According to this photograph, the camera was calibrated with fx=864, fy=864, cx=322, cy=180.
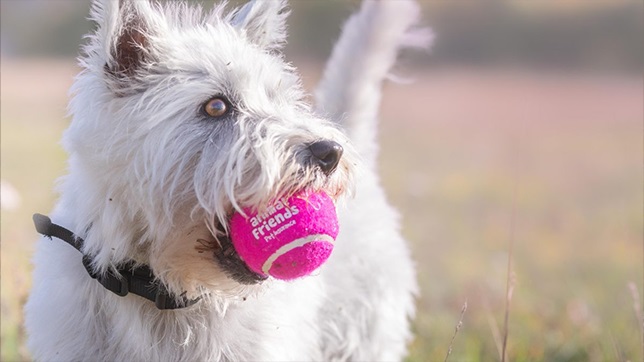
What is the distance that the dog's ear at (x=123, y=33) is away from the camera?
3.24 metres

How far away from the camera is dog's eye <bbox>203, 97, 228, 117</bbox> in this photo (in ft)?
11.0

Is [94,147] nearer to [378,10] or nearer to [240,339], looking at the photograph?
[240,339]

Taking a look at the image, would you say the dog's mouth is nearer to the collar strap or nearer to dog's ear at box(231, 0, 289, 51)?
the collar strap

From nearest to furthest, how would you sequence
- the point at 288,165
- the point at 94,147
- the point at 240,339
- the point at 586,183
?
the point at 288,165 → the point at 94,147 → the point at 240,339 → the point at 586,183

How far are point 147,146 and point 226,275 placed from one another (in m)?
0.57

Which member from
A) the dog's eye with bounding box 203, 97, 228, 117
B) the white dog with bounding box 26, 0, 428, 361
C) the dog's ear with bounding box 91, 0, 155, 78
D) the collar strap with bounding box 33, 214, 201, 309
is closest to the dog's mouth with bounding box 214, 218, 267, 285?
the white dog with bounding box 26, 0, 428, 361

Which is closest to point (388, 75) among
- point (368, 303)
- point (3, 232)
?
point (368, 303)

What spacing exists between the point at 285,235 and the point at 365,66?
209cm

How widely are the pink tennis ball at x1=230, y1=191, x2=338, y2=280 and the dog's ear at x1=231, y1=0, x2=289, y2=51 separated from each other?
111 cm

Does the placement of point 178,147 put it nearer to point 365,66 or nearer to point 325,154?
point 325,154

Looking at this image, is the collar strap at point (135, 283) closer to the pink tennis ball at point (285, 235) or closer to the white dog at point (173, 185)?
the white dog at point (173, 185)

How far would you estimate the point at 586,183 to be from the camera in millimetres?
13938

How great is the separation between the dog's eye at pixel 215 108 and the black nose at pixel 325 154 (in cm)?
45

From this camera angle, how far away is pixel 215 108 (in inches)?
132
